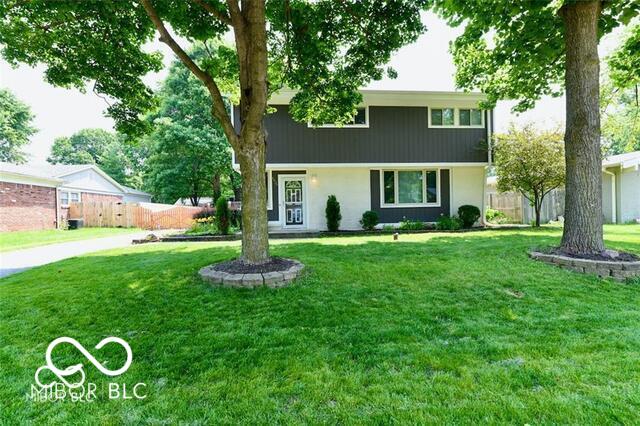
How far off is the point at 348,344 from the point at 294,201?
9.57 m

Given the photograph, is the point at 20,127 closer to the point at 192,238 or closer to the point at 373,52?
the point at 192,238

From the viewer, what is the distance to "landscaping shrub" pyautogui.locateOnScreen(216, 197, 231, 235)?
10328mm

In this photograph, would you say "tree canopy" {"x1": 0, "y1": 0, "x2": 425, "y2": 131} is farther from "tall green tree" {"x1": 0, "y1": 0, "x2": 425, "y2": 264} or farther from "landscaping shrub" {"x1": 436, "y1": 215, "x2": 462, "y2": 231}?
"landscaping shrub" {"x1": 436, "y1": 215, "x2": 462, "y2": 231}

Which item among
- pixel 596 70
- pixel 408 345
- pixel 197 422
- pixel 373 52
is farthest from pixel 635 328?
pixel 373 52

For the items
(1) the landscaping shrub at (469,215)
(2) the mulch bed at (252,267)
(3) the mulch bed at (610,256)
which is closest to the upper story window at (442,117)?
(1) the landscaping shrub at (469,215)

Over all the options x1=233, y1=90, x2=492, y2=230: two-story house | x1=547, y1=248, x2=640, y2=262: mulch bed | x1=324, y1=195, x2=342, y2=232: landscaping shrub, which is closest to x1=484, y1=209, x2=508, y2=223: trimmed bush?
x1=233, y1=90, x2=492, y2=230: two-story house

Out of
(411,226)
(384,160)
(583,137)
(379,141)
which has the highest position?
(379,141)

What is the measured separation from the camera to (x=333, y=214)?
1117cm

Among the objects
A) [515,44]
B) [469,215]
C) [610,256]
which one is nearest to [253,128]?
[610,256]

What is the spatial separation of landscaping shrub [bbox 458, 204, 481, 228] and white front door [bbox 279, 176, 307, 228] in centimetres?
613

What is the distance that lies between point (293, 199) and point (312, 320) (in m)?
9.01

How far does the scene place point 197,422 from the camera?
1879 mm

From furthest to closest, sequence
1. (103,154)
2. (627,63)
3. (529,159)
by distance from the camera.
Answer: (103,154)
(529,159)
(627,63)
